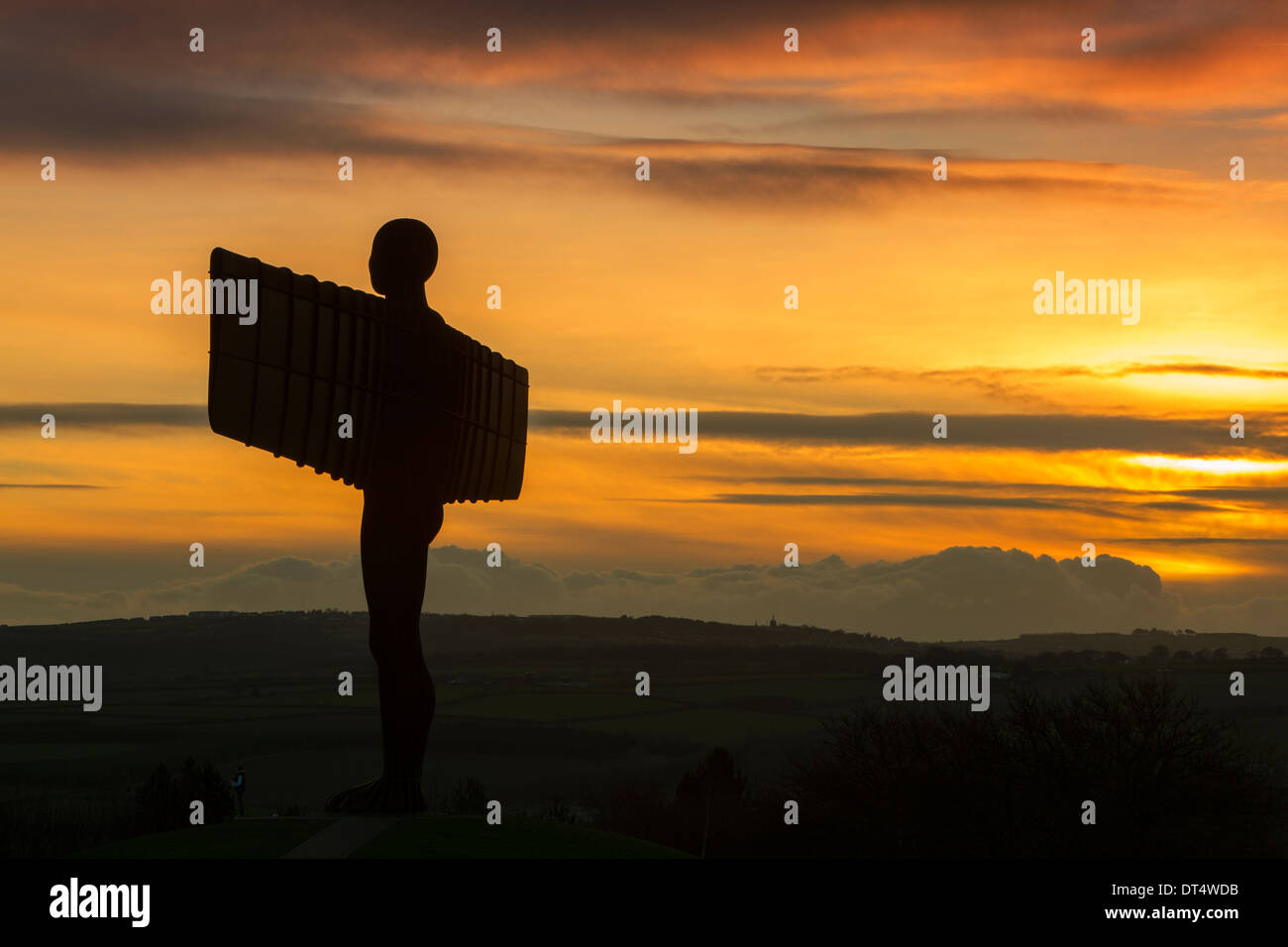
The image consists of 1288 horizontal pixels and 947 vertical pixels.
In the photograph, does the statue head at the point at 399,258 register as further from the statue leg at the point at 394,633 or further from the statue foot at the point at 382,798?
the statue foot at the point at 382,798

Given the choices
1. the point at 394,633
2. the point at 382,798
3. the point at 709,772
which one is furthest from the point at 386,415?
the point at 709,772

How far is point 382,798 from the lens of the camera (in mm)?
25172

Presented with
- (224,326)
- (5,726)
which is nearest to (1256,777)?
(224,326)

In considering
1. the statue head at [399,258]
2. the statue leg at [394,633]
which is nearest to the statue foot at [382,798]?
the statue leg at [394,633]

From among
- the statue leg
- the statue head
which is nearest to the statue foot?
the statue leg

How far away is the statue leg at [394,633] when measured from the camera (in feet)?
82.3

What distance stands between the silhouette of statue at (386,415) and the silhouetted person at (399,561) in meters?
0.02

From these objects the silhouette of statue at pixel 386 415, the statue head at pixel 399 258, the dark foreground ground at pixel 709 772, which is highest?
the statue head at pixel 399 258

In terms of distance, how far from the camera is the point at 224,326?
22172mm

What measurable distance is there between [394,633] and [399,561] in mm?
1265

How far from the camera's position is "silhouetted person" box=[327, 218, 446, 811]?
989 inches

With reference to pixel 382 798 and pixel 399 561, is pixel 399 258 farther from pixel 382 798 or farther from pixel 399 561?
pixel 382 798
